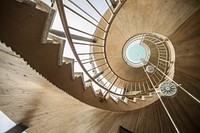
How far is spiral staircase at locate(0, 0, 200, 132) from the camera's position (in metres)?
1.54

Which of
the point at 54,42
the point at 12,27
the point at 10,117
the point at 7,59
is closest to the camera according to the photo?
the point at 12,27

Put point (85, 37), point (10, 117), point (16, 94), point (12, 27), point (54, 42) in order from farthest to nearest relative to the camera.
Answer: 1. point (85, 37)
2. point (10, 117)
3. point (16, 94)
4. point (54, 42)
5. point (12, 27)

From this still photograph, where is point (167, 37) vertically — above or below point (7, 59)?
above

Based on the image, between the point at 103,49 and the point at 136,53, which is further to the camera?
the point at 136,53

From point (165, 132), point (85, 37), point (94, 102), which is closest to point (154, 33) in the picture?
point (85, 37)

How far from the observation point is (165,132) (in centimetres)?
360

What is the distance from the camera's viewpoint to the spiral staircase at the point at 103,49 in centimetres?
154

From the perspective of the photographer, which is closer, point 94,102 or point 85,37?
point 94,102

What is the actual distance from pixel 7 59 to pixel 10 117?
1.36 m

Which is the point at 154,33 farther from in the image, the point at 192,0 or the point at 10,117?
the point at 10,117

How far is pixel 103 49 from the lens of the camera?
339 cm

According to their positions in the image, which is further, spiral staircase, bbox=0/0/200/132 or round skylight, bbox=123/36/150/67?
round skylight, bbox=123/36/150/67

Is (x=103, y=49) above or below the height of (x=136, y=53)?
above

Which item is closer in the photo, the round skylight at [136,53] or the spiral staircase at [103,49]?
the spiral staircase at [103,49]
